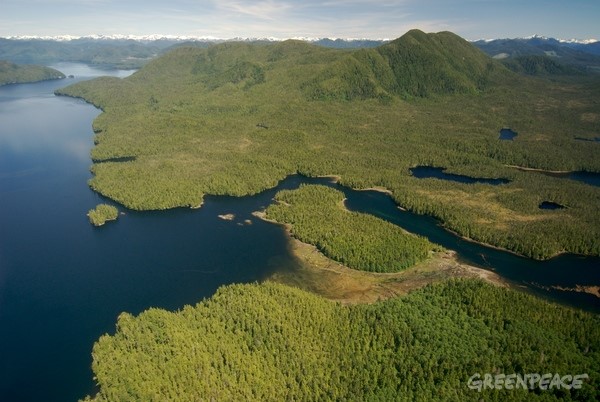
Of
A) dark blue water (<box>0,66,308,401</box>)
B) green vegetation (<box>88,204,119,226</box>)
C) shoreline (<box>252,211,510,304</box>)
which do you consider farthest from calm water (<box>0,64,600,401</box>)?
shoreline (<box>252,211,510,304</box>)

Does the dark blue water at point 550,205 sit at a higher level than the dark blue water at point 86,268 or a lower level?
higher

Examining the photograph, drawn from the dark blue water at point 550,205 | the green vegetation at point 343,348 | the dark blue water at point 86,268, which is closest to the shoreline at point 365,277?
the dark blue water at point 86,268

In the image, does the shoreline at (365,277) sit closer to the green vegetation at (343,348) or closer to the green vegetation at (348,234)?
the green vegetation at (348,234)

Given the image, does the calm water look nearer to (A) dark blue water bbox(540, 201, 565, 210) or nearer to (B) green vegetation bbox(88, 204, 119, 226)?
(B) green vegetation bbox(88, 204, 119, 226)

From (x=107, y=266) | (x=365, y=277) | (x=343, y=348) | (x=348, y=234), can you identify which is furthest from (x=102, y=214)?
(x=343, y=348)

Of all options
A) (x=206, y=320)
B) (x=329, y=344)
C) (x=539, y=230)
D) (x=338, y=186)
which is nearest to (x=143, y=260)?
(x=206, y=320)

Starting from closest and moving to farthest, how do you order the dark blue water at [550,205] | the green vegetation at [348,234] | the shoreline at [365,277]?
the shoreline at [365,277] < the green vegetation at [348,234] < the dark blue water at [550,205]

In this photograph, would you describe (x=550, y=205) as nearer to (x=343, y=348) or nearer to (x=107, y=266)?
(x=343, y=348)
